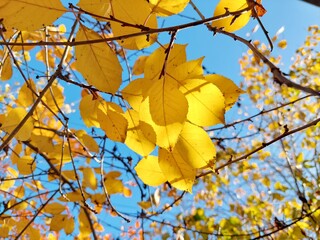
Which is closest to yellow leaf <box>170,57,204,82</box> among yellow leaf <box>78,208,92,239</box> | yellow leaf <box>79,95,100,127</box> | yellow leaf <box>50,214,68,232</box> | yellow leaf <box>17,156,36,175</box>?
yellow leaf <box>79,95,100,127</box>

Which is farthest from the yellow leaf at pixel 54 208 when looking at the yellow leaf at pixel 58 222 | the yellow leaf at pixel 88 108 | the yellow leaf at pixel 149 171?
the yellow leaf at pixel 149 171

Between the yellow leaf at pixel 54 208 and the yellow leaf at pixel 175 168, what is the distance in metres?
0.76

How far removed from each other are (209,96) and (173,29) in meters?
0.11

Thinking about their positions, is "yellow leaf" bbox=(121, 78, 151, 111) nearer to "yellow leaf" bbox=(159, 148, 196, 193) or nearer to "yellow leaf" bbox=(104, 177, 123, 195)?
"yellow leaf" bbox=(159, 148, 196, 193)

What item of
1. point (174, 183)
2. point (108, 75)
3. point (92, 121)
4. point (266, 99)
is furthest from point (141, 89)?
point (266, 99)

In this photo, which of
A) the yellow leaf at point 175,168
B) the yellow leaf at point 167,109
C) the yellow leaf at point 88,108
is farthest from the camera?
the yellow leaf at point 88,108

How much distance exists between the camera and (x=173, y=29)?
1.38ft

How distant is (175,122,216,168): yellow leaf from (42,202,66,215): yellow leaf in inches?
32.0

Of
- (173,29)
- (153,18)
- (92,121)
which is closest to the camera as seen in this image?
(173,29)

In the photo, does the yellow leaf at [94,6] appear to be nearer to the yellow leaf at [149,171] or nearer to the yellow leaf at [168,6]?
the yellow leaf at [168,6]

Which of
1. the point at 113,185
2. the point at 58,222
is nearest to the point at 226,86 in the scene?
the point at 113,185

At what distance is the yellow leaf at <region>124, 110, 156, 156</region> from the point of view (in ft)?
2.03

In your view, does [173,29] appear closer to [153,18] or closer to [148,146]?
[153,18]

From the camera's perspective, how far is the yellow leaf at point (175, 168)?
559 millimetres
